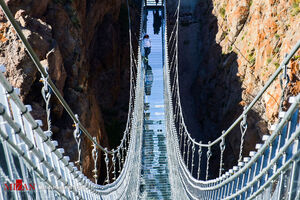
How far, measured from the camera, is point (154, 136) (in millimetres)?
9883

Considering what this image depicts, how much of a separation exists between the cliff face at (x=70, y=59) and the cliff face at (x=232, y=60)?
2.95 metres

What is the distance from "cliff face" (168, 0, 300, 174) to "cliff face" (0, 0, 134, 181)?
2954mm

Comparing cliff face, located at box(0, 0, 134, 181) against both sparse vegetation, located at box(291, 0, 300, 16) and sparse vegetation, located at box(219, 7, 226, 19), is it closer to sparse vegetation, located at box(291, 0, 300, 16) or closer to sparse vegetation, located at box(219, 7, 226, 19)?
sparse vegetation, located at box(219, 7, 226, 19)

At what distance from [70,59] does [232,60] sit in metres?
4.96

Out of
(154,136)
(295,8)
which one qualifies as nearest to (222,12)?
(295,8)

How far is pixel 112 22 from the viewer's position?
13.7 metres

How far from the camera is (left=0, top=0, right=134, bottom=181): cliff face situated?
7402 mm

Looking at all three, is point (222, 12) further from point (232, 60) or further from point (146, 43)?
point (146, 43)

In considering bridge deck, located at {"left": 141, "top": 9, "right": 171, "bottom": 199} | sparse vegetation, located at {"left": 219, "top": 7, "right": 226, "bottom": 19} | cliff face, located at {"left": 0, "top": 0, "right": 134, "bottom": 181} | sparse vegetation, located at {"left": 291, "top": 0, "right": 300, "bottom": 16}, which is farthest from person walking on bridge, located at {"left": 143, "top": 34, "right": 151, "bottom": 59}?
sparse vegetation, located at {"left": 291, "top": 0, "right": 300, "bottom": 16}

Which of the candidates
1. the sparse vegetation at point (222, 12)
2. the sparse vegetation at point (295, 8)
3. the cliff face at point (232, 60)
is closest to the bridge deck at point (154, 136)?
the cliff face at point (232, 60)

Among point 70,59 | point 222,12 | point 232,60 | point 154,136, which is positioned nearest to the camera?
point 70,59

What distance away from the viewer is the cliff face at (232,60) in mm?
9012

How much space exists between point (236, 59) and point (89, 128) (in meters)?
4.73

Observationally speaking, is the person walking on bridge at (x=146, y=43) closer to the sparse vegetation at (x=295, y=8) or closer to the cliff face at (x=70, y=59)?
the cliff face at (x=70, y=59)
